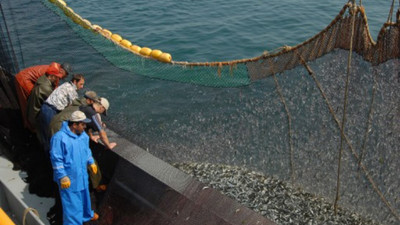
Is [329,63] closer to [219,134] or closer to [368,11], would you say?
[219,134]

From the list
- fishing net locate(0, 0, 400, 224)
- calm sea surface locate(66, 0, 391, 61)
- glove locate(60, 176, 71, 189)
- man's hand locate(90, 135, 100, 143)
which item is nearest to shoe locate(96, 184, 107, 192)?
man's hand locate(90, 135, 100, 143)

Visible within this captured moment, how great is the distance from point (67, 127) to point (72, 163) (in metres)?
0.45

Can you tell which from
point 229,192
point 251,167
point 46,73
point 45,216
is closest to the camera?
point 45,216

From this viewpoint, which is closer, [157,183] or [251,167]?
[157,183]

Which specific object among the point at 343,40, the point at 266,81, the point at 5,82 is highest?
the point at 343,40

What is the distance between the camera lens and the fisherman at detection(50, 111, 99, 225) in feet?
14.5

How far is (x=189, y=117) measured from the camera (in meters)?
9.99

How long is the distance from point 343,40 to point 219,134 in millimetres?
4158

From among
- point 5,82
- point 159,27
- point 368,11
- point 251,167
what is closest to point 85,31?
point 5,82

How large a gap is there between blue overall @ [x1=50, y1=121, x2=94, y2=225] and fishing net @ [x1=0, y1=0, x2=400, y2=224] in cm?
341

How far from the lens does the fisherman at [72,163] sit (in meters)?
4.43

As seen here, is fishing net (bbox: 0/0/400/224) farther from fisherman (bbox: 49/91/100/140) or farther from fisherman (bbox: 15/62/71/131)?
fisherman (bbox: 49/91/100/140)

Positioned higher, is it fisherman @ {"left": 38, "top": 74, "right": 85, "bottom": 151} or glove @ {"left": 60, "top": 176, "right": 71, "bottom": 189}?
fisherman @ {"left": 38, "top": 74, "right": 85, "bottom": 151}

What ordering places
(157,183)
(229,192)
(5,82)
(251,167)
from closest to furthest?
(157,183) < (5,82) < (229,192) < (251,167)
